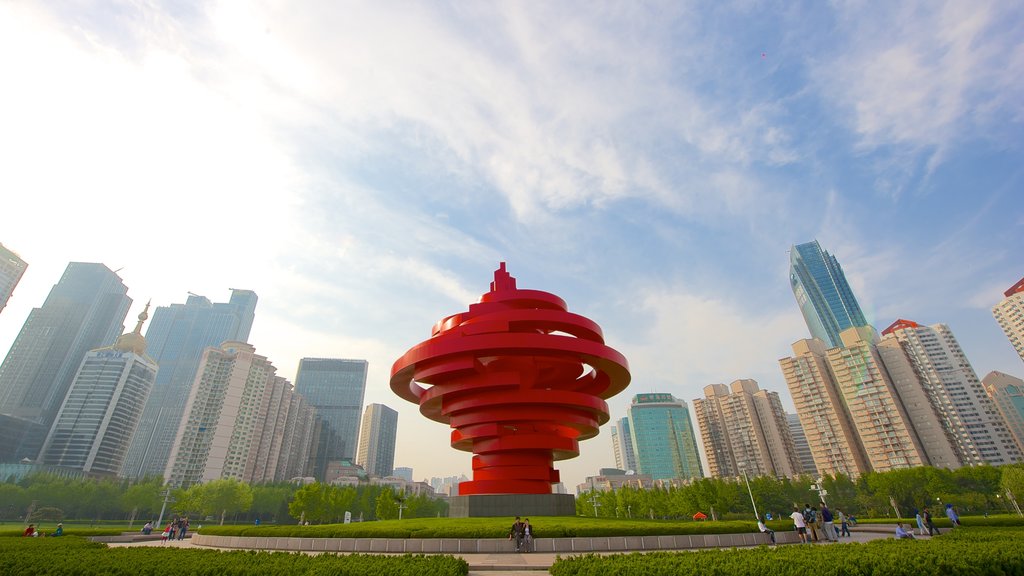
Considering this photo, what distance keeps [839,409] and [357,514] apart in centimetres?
10561

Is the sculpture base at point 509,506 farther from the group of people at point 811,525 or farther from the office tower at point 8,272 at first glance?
the office tower at point 8,272

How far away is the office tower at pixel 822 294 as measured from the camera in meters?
162

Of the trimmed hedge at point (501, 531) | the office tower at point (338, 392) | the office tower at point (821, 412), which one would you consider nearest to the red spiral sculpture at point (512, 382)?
the trimmed hedge at point (501, 531)

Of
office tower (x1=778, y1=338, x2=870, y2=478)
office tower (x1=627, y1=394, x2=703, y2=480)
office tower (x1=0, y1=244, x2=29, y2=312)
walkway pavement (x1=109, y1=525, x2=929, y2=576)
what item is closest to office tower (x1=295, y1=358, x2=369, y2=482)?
office tower (x1=0, y1=244, x2=29, y2=312)

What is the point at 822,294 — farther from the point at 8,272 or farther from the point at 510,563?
the point at 8,272

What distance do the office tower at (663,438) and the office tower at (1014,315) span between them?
91.0 metres

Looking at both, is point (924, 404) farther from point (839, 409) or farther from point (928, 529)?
point (928, 529)

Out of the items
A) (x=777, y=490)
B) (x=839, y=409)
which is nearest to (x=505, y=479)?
(x=777, y=490)

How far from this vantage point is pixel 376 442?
184500 millimetres

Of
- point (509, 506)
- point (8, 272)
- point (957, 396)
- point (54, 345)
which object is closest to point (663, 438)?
point (957, 396)

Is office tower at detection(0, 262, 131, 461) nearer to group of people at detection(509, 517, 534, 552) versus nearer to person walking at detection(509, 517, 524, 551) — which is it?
person walking at detection(509, 517, 524, 551)

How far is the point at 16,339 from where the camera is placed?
495ft

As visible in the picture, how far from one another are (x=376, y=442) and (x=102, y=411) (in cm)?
9402

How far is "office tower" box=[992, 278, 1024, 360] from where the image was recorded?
117m
